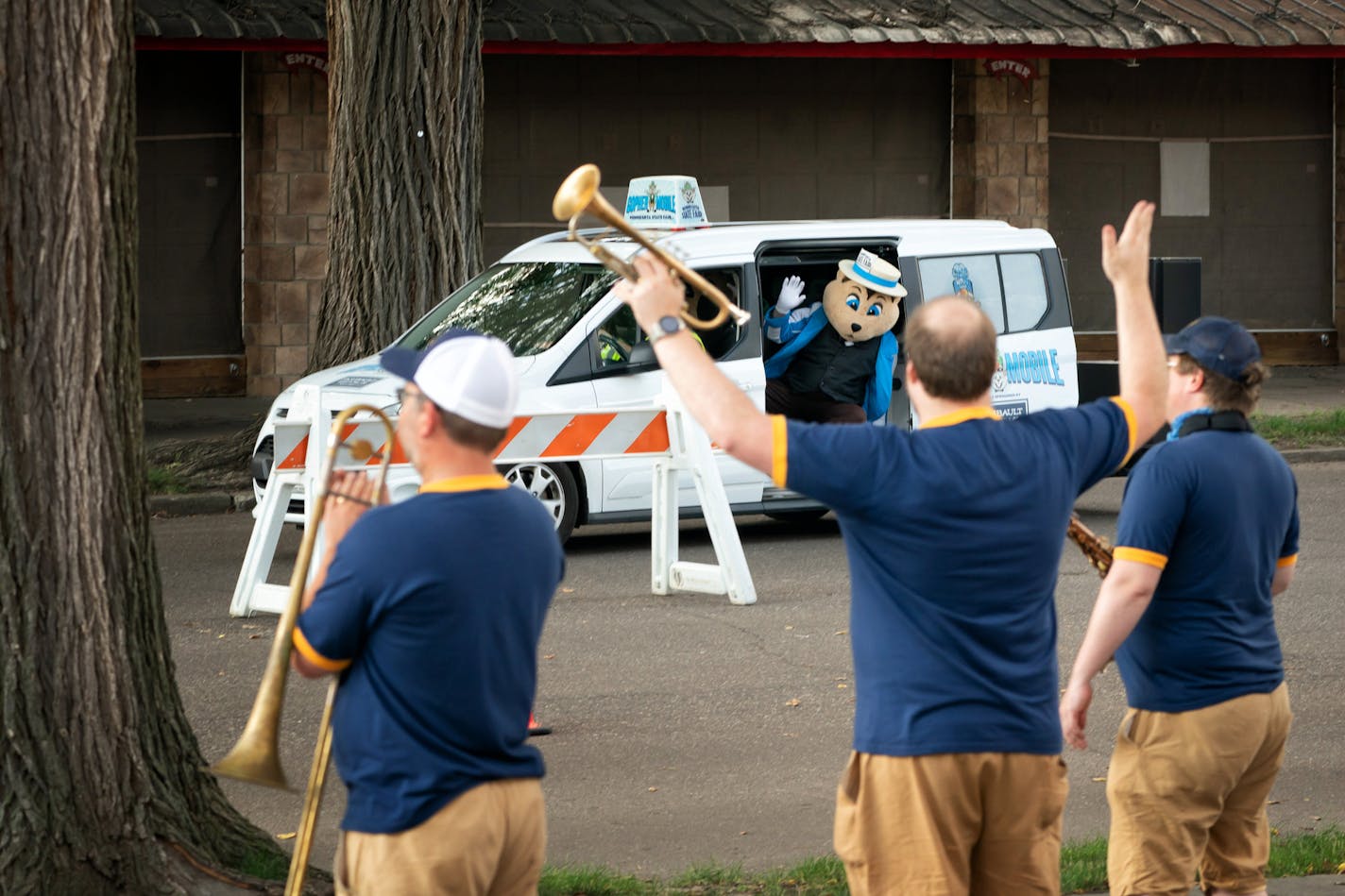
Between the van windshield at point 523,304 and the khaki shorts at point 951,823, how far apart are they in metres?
7.65

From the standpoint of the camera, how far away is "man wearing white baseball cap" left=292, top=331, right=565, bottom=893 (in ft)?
11.0

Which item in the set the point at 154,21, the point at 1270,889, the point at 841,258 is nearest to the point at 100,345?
the point at 1270,889

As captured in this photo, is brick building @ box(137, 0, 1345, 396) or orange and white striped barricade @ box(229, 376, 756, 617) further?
brick building @ box(137, 0, 1345, 396)

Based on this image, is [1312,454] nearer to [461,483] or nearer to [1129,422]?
[1129,422]

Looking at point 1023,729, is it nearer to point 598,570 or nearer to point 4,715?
point 4,715

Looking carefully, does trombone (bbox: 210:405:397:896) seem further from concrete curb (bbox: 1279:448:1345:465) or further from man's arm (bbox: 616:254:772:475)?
concrete curb (bbox: 1279:448:1345:465)

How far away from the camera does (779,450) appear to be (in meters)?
3.57

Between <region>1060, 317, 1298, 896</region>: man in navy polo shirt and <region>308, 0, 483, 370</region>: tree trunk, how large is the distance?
975cm

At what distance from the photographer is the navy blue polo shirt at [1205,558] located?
14.1 feet

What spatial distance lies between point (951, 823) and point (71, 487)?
2.29 meters

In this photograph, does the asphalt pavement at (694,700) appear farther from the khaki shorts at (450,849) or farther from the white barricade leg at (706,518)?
the khaki shorts at (450,849)

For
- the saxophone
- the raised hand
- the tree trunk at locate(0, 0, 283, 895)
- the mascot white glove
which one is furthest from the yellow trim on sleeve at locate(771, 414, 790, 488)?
the mascot white glove

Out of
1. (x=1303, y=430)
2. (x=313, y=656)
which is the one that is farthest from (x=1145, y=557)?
(x=1303, y=430)

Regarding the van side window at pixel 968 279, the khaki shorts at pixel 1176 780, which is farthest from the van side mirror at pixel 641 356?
the khaki shorts at pixel 1176 780
